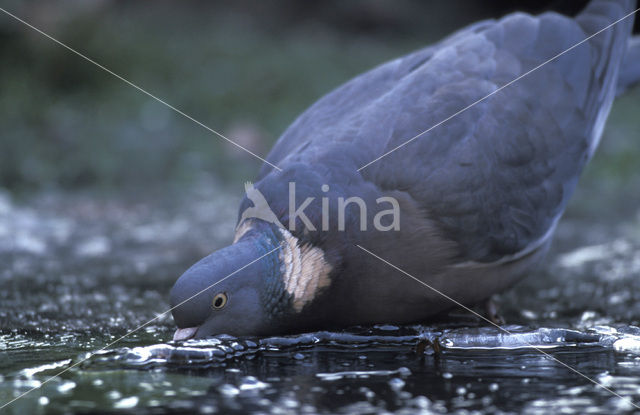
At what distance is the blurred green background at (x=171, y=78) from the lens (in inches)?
299

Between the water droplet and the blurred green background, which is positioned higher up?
the blurred green background

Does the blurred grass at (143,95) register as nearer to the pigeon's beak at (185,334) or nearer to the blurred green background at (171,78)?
the blurred green background at (171,78)

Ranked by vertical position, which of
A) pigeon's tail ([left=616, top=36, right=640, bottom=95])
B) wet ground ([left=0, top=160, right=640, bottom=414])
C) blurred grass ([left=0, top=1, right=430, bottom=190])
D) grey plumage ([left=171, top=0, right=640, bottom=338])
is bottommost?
wet ground ([left=0, top=160, right=640, bottom=414])

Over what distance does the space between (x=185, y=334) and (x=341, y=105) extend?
162 centimetres

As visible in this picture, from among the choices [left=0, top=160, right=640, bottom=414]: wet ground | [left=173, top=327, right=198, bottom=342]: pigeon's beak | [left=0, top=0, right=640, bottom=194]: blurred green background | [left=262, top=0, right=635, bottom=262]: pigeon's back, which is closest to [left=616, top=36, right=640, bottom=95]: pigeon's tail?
[left=262, top=0, right=635, bottom=262]: pigeon's back

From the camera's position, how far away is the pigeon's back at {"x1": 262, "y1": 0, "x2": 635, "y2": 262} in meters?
3.77

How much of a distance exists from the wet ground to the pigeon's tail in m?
1.03

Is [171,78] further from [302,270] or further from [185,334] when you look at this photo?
[185,334]

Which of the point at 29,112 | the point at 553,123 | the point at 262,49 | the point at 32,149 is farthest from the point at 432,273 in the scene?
the point at 262,49

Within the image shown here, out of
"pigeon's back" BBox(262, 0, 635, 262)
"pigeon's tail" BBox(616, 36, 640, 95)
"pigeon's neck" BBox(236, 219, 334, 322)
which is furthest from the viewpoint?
"pigeon's tail" BBox(616, 36, 640, 95)

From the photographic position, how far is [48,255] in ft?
17.3

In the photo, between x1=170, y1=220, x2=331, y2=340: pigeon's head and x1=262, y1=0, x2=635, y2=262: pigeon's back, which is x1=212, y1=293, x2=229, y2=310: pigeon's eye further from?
x1=262, y1=0, x2=635, y2=262: pigeon's back

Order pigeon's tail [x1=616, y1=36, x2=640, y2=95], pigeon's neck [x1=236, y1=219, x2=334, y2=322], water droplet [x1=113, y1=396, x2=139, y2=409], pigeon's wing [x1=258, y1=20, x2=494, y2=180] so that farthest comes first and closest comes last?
1. pigeon's tail [x1=616, y1=36, x2=640, y2=95]
2. pigeon's wing [x1=258, y1=20, x2=494, y2=180]
3. pigeon's neck [x1=236, y1=219, x2=334, y2=322]
4. water droplet [x1=113, y1=396, x2=139, y2=409]

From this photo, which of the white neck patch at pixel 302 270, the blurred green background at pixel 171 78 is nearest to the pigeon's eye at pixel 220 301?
the white neck patch at pixel 302 270
